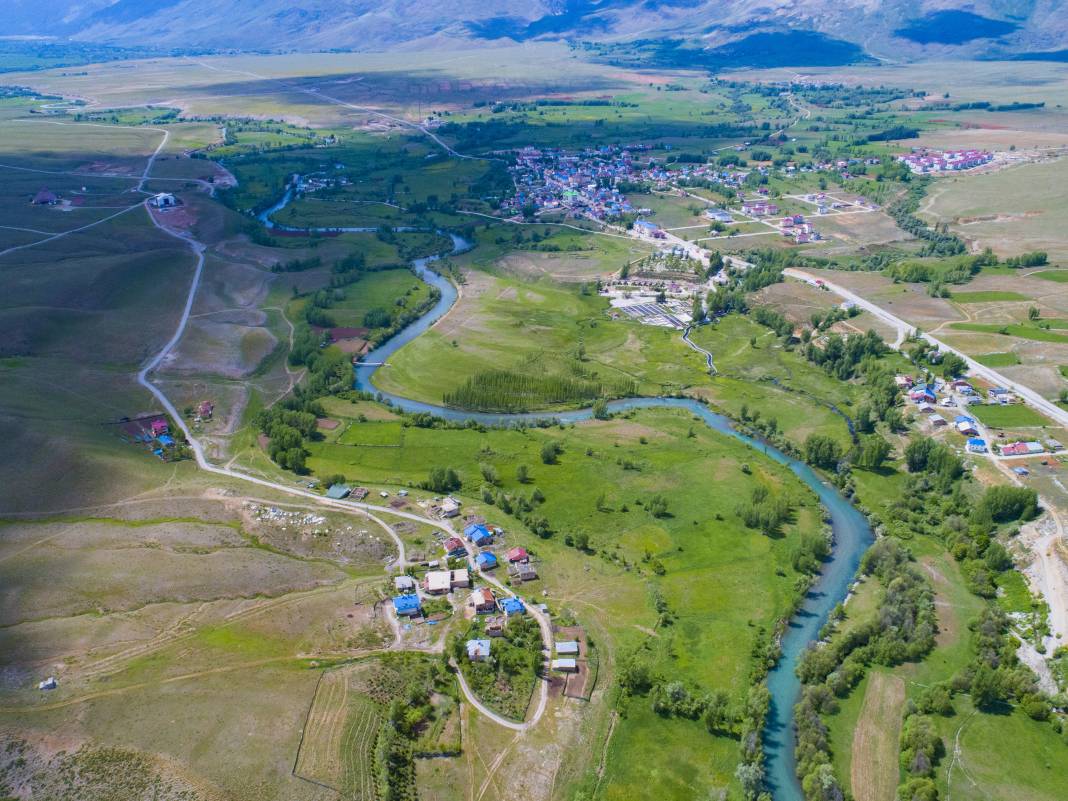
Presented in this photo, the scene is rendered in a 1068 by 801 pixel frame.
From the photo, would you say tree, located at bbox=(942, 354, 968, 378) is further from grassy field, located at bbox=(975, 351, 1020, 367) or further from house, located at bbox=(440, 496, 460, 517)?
house, located at bbox=(440, 496, 460, 517)

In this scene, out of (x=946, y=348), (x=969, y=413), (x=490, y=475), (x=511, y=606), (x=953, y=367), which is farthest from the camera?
(x=946, y=348)

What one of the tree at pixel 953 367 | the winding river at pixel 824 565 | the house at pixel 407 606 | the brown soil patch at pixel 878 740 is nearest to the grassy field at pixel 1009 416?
the tree at pixel 953 367

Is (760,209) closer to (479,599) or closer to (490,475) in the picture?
(490,475)

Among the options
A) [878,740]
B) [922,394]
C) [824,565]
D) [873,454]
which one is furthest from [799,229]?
[878,740]

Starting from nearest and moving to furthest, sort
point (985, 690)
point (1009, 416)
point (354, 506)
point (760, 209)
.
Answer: point (985, 690) → point (354, 506) → point (1009, 416) → point (760, 209)

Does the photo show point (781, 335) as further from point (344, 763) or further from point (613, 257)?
point (344, 763)

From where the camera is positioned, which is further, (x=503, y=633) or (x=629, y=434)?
(x=629, y=434)

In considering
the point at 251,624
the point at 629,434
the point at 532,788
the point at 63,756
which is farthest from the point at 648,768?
the point at 629,434

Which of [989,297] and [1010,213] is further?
[1010,213]
